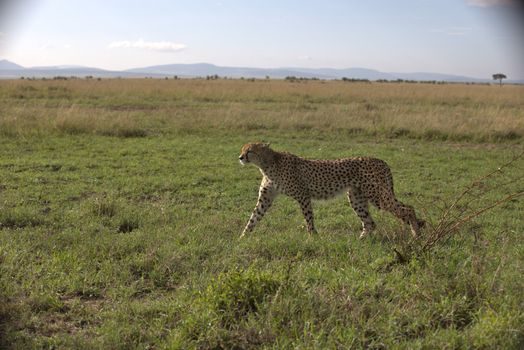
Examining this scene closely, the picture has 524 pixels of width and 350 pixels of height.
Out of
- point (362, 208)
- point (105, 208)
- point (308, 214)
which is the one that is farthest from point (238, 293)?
point (105, 208)

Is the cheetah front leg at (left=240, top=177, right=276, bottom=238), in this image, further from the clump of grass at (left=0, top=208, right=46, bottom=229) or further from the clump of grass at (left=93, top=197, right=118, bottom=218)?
the clump of grass at (left=0, top=208, right=46, bottom=229)

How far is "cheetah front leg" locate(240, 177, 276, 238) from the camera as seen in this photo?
526 centimetres

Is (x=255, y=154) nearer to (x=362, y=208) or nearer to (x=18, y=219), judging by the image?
(x=362, y=208)

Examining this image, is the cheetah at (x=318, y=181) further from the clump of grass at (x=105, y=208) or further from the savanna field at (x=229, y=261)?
the clump of grass at (x=105, y=208)

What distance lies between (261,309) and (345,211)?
135 inches

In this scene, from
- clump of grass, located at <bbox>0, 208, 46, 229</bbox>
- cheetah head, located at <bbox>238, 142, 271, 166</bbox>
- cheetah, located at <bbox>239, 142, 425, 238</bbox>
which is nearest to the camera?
clump of grass, located at <bbox>0, 208, 46, 229</bbox>

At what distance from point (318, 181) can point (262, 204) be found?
0.64 metres

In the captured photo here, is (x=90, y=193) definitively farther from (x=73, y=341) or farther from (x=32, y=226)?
(x=73, y=341)

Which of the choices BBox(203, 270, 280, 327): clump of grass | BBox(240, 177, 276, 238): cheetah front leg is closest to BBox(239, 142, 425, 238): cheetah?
BBox(240, 177, 276, 238): cheetah front leg

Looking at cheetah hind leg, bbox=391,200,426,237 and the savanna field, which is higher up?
cheetah hind leg, bbox=391,200,426,237

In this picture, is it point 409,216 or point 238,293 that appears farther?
point 409,216

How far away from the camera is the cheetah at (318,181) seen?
17.2 feet

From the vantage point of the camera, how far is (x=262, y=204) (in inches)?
210

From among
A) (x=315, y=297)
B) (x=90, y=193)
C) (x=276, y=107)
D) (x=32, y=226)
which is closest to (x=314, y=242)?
(x=315, y=297)
